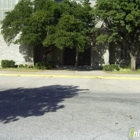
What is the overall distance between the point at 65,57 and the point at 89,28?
20.0 feet

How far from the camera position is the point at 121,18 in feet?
60.1

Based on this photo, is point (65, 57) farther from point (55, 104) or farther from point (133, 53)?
point (55, 104)

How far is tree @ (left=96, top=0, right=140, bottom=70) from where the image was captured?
18.2 meters

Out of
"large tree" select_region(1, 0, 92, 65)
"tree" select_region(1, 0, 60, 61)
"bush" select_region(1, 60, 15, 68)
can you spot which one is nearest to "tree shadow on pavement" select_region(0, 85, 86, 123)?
"large tree" select_region(1, 0, 92, 65)

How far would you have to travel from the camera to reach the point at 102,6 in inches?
759

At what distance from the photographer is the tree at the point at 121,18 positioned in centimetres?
1819

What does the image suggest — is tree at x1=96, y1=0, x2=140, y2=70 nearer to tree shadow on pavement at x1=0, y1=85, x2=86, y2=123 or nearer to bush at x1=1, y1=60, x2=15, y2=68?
bush at x1=1, y1=60, x2=15, y2=68

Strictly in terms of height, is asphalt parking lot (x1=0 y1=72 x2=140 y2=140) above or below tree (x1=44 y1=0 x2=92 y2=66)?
below

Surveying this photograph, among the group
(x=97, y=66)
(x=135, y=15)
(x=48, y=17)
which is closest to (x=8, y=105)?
(x=48, y=17)

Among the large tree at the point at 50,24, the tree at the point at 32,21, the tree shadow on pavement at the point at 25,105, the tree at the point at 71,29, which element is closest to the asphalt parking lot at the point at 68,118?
the tree shadow on pavement at the point at 25,105

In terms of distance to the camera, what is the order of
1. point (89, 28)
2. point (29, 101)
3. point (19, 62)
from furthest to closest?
point (19, 62)
point (89, 28)
point (29, 101)

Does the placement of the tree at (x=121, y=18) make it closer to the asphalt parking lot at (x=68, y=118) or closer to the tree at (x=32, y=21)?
the tree at (x=32, y=21)

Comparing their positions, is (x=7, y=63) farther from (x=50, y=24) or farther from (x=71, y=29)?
(x=71, y=29)

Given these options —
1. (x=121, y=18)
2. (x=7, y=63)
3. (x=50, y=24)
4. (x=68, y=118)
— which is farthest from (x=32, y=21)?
(x=68, y=118)
